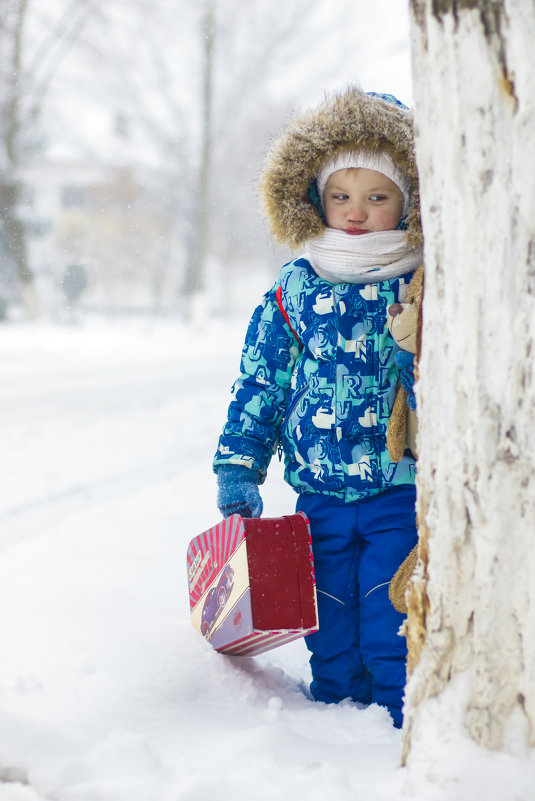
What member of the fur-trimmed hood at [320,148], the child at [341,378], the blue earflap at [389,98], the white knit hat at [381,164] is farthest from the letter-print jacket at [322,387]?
the blue earflap at [389,98]

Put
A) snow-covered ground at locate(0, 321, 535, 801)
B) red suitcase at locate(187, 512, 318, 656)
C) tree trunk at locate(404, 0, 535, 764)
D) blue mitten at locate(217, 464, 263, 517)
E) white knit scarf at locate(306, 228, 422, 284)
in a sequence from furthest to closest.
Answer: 1. blue mitten at locate(217, 464, 263, 517)
2. white knit scarf at locate(306, 228, 422, 284)
3. red suitcase at locate(187, 512, 318, 656)
4. snow-covered ground at locate(0, 321, 535, 801)
5. tree trunk at locate(404, 0, 535, 764)

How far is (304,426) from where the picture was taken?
184 cm

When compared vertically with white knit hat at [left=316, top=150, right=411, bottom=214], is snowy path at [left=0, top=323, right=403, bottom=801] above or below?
below

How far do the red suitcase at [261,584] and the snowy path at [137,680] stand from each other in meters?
0.12

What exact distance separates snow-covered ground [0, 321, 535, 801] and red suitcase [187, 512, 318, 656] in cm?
12

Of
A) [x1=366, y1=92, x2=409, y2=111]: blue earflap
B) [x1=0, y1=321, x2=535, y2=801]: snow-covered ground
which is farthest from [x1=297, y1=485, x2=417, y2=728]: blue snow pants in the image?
[x1=366, y1=92, x2=409, y2=111]: blue earflap

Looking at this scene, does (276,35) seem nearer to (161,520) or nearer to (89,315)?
(89,315)

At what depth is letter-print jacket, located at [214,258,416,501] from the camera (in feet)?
5.84

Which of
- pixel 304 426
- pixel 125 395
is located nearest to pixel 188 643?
pixel 304 426

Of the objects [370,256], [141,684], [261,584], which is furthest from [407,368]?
[141,684]

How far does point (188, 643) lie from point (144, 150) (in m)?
9.02

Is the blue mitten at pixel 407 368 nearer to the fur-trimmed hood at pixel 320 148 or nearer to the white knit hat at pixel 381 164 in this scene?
the fur-trimmed hood at pixel 320 148

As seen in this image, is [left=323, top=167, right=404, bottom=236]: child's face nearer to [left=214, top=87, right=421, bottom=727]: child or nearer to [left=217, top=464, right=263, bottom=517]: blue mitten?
[left=214, top=87, right=421, bottom=727]: child

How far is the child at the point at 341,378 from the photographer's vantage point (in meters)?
1.78
